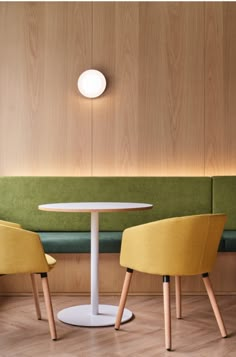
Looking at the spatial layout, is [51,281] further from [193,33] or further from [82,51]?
[193,33]

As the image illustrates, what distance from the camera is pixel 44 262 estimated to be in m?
2.75

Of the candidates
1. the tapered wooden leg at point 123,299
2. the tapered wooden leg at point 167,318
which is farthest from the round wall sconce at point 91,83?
the tapered wooden leg at point 167,318

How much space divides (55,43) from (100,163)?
1.14 m

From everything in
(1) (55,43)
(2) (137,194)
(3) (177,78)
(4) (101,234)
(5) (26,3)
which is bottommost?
(4) (101,234)

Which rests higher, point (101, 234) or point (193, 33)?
point (193, 33)

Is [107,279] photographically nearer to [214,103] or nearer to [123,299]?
[123,299]

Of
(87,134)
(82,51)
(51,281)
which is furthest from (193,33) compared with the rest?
(51,281)

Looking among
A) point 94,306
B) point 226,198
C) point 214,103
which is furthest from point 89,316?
point 214,103

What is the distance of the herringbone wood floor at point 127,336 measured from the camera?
259 cm

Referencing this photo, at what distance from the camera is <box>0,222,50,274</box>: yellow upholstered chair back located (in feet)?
8.91

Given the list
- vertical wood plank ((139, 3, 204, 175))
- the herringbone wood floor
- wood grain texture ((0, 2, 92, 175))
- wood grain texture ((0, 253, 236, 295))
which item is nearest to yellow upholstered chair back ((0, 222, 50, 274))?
the herringbone wood floor

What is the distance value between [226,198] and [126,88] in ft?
4.29

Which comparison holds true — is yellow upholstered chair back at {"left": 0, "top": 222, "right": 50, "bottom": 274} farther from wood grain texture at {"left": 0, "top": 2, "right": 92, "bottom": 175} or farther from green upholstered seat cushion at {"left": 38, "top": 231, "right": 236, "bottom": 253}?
wood grain texture at {"left": 0, "top": 2, "right": 92, "bottom": 175}

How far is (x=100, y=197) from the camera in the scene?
421 cm
